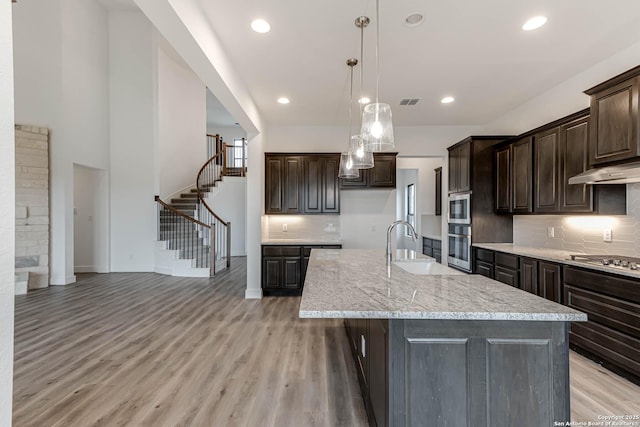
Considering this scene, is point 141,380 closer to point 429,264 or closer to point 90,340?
A: point 90,340

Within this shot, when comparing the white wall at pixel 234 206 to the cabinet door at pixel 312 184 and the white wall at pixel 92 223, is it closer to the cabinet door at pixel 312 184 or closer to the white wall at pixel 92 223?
the white wall at pixel 92 223

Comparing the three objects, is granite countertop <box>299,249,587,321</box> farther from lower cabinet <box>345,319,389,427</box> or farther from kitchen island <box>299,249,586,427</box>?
lower cabinet <box>345,319,389,427</box>

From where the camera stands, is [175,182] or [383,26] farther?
[175,182]

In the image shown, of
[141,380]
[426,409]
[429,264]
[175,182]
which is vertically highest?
[175,182]

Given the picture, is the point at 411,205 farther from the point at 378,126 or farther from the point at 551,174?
the point at 378,126

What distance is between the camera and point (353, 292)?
1.67 m

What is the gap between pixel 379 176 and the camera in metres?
5.30

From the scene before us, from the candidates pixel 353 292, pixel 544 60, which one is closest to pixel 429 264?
pixel 353 292

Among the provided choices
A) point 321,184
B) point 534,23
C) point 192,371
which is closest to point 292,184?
point 321,184

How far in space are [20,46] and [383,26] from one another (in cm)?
664

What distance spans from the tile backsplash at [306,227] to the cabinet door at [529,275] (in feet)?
9.65

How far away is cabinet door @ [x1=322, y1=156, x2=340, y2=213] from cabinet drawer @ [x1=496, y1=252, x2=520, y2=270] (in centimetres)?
251

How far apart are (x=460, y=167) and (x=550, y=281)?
2.31 meters

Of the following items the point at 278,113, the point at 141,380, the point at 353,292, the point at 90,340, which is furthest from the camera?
the point at 278,113
